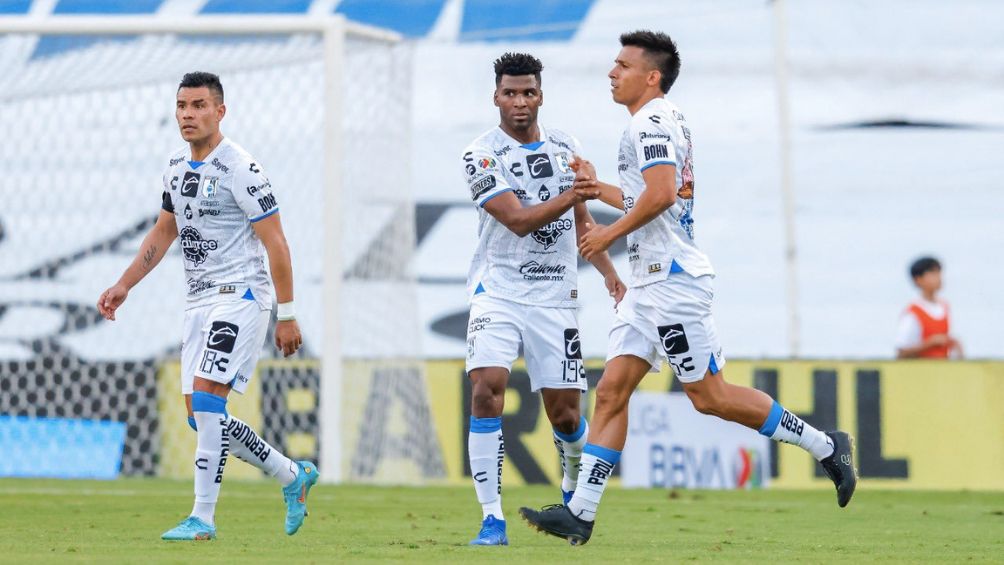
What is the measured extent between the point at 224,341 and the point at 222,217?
1.89 feet

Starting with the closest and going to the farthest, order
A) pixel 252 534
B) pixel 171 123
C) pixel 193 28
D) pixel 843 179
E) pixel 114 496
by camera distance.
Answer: pixel 252 534 → pixel 114 496 → pixel 193 28 → pixel 171 123 → pixel 843 179

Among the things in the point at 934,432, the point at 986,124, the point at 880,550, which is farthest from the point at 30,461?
the point at 986,124

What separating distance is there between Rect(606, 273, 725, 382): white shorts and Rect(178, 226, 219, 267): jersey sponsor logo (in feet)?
6.21

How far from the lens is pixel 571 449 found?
329 inches

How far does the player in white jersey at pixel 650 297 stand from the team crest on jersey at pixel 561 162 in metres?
0.44

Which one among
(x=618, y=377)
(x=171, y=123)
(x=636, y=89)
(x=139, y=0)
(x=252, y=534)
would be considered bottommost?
(x=252, y=534)

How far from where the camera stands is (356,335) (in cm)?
1352

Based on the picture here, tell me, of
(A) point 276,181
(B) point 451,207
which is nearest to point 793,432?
(A) point 276,181

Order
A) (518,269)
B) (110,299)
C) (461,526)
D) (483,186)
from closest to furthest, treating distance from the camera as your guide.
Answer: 1. (483,186)
2. (518,269)
3. (110,299)
4. (461,526)

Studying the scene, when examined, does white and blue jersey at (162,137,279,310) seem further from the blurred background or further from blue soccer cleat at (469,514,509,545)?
the blurred background

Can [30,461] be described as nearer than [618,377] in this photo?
No

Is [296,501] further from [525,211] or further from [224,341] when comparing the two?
[525,211]

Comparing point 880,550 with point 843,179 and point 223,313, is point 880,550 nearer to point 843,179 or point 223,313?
point 223,313

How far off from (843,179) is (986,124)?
6.36 feet
